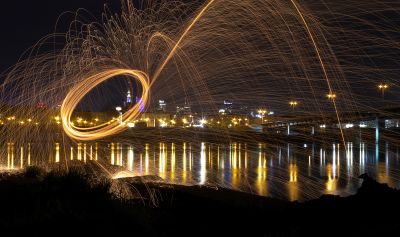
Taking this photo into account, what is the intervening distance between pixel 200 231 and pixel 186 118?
351 feet

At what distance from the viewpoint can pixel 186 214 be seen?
8.55 meters

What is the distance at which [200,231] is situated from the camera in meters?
7.05

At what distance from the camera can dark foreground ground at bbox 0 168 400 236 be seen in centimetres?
574

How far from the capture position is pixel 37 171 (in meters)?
13.1

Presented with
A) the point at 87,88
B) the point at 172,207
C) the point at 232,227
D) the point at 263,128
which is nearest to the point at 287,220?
the point at 232,227

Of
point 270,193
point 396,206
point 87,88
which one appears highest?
point 87,88

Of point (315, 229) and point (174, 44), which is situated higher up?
point (174, 44)

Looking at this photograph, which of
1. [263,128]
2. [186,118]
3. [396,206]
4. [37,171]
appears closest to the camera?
[396,206]

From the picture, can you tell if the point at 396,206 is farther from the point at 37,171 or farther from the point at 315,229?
the point at 37,171

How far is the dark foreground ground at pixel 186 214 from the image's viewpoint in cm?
574

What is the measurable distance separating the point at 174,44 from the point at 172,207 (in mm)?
10553

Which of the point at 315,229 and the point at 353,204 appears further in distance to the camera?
the point at 353,204

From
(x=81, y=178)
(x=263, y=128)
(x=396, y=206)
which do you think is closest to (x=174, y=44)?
(x=81, y=178)

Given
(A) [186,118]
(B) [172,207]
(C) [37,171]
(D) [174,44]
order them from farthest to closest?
1. (A) [186,118]
2. (D) [174,44]
3. (C) [37,171]
4. (B) [172,207]
